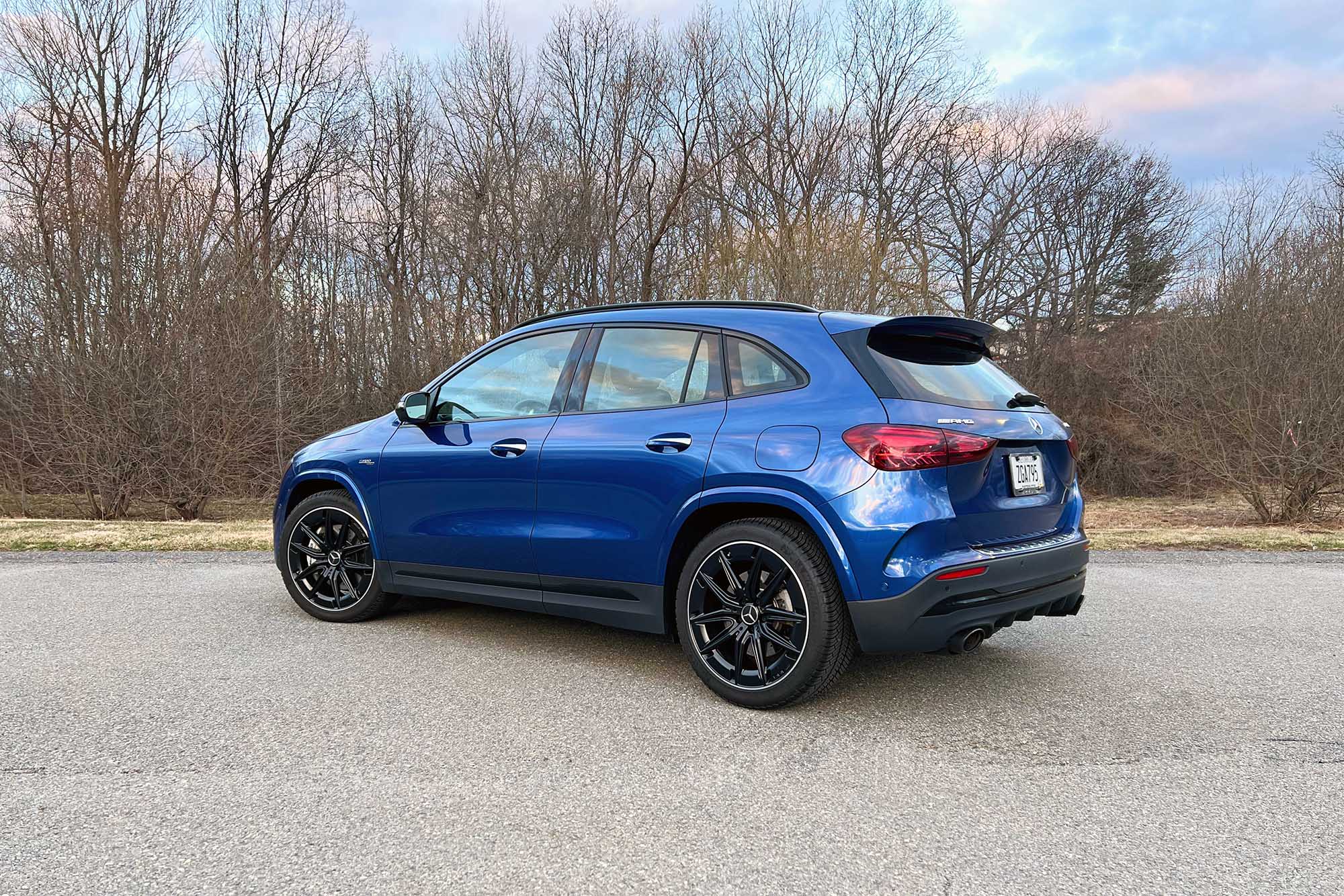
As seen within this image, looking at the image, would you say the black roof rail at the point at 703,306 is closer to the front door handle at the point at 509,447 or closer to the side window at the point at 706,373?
the side window at the point at 706,373

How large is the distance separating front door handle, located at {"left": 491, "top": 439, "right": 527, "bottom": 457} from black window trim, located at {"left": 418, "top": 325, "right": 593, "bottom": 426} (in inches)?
5.6

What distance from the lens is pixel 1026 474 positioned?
384cm

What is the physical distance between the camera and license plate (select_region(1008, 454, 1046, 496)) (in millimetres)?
3758

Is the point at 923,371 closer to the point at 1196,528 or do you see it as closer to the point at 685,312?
the point at 685,312

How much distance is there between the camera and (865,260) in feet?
58.5

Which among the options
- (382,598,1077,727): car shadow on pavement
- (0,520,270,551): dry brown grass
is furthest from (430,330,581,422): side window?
(0,520,270,551): dry brown grass

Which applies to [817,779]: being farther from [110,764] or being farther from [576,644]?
[110,764]

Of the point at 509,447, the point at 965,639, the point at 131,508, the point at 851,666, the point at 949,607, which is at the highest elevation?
the point at 509,447

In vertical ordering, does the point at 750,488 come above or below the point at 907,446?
below

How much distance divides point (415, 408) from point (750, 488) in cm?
229

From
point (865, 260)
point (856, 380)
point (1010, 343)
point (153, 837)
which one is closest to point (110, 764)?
point (153, 837)

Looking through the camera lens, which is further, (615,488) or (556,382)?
(556,382)

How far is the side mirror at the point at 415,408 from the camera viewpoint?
5051 mm

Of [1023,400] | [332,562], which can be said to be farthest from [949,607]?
[332,562]
